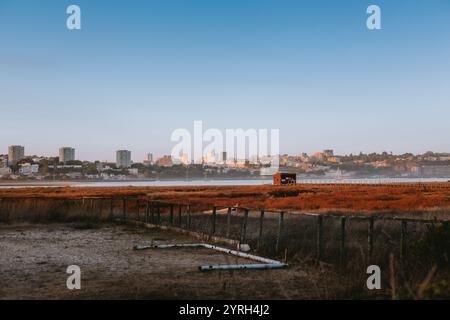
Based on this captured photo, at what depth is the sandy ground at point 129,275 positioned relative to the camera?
10.0 metres

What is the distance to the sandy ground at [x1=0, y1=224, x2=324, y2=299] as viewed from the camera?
10047mm

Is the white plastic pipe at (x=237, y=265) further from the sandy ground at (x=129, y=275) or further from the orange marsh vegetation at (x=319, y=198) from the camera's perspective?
the orange marsh vegetation at (x=319, y=198)

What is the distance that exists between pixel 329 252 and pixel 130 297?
7.55m

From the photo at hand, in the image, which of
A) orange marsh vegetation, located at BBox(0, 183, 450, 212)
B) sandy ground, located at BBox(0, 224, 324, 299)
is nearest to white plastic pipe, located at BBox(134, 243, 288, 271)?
sandy ground, located at BBox(0, 224, 324, 299)

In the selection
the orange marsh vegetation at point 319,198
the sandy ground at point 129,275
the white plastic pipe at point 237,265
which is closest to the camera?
the sandy ground at point 129,275

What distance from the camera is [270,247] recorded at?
16.4 m

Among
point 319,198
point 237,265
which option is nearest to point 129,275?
point 237,265

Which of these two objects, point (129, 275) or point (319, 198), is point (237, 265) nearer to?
point (129, 275)

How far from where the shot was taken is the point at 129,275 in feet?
40.2

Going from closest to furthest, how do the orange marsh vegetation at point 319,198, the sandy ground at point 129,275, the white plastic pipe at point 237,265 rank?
the sandy ground at point 129,275
the white plastic pipe at point 237,265
the orange marsh vegetation at point 319,198

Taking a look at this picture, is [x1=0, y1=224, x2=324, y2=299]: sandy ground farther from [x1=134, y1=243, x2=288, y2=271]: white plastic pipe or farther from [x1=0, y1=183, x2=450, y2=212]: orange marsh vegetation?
[x1=0, y1=183, x2=450, y2=212]: orange marsh vegetation

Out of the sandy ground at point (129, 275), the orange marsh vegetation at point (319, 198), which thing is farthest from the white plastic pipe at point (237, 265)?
the orange marsh vegetation at point (319, 198)
